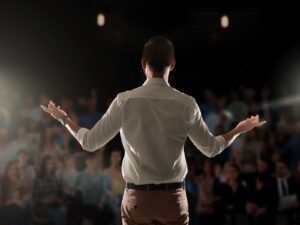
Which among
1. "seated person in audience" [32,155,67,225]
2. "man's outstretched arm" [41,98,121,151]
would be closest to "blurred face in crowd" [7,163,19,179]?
"seated person in audience" [32,155,67,225]

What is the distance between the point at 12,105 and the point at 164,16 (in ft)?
5.90

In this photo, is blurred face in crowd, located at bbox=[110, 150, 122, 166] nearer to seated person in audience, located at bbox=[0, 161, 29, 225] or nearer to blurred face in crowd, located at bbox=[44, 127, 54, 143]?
blurred face in crowd, located at bbox=[44, 127, 54, 143]

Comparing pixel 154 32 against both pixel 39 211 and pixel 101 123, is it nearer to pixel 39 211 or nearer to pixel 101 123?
pixel 39 211

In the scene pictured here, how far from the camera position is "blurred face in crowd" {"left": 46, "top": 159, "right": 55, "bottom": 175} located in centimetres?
515

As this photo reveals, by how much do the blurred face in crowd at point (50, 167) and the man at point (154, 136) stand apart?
3741mm

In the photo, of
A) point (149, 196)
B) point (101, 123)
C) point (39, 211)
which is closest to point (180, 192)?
point (149, 196)

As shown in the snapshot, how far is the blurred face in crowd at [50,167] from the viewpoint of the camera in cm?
515

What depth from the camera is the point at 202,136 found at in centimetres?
152

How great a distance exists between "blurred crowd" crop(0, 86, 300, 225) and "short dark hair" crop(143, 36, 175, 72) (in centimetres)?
364

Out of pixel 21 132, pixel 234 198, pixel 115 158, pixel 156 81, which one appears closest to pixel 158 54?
pixel 156 81

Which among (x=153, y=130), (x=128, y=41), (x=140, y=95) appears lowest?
(x=153, y=130)

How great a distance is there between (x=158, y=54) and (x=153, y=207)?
0.44 meters

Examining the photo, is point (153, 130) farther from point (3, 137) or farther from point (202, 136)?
point (3, 137)

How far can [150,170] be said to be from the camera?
147cm
